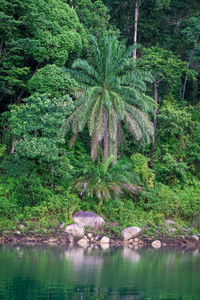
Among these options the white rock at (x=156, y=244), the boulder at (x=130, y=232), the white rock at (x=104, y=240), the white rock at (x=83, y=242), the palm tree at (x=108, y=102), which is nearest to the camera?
the white rock at (x=83, y=242)

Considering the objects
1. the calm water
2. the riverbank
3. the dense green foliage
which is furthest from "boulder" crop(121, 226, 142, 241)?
the calm water

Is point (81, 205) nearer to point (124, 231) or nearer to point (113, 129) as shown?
point (124, 231)

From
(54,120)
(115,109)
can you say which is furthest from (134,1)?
(54,120)

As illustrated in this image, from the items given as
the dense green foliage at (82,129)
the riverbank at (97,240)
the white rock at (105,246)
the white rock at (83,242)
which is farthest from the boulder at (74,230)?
the white rock at (105,246)

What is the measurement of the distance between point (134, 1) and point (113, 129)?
15.2 metres

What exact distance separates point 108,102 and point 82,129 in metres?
2.05

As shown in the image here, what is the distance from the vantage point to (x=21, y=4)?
24641 millimetres

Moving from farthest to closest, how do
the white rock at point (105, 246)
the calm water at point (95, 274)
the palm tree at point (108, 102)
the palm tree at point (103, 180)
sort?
→ the palm tree at point (108, 102) → the palm tree at point (103, 180) → the white rock at point (105, 246) → the calm water at point (95, 274)

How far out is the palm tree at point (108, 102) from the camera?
25547 millimetres

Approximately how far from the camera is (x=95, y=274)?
13992mm

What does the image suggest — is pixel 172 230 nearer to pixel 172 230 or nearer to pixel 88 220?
pixel 172 230

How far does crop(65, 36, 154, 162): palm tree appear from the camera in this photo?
25547 millimetres

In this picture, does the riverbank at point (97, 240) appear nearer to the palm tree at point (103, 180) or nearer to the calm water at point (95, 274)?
the calm water at point (95, 274)

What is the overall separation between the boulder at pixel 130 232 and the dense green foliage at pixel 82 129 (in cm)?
69
